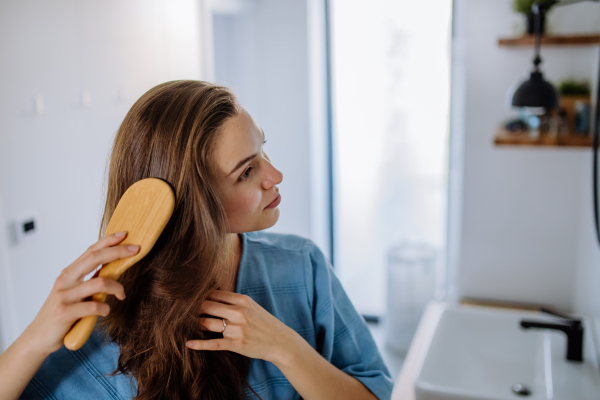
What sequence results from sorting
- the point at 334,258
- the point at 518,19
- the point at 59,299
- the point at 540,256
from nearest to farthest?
1. the point at 59,299
2. the point at 518,19
3. the point at 540,256
4. the point at 334,258

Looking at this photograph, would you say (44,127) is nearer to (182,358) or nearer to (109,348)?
(109,348)

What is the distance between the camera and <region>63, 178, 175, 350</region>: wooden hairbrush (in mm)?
673

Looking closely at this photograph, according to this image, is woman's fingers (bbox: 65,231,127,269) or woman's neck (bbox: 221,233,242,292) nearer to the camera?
woman's fingers (bbox: 65,231,127,269)

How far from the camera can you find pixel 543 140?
1.75 metres

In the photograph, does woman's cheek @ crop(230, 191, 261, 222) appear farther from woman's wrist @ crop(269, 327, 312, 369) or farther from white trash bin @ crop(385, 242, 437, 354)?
white trash bin @ crop(385, 242, 437, 354)

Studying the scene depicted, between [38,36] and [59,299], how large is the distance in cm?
133

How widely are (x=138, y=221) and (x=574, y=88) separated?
1.85 metres

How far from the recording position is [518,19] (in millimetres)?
1991

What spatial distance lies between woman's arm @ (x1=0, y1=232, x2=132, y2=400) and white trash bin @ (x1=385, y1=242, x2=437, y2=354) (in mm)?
2244

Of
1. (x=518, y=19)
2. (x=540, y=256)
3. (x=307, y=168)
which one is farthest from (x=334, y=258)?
(x=518, y=19)

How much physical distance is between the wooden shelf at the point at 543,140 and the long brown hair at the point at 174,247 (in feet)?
4.33

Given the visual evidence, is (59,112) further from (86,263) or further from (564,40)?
(564,40)

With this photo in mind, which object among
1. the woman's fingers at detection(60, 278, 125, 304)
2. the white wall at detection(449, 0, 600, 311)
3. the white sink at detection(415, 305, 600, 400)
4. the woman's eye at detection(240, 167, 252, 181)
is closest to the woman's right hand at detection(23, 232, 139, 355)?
the woman's fingers at detection(60, 278, 125, 304)

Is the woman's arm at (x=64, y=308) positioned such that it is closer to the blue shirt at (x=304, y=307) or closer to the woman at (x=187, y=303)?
the woman at (x=187, y=303)
